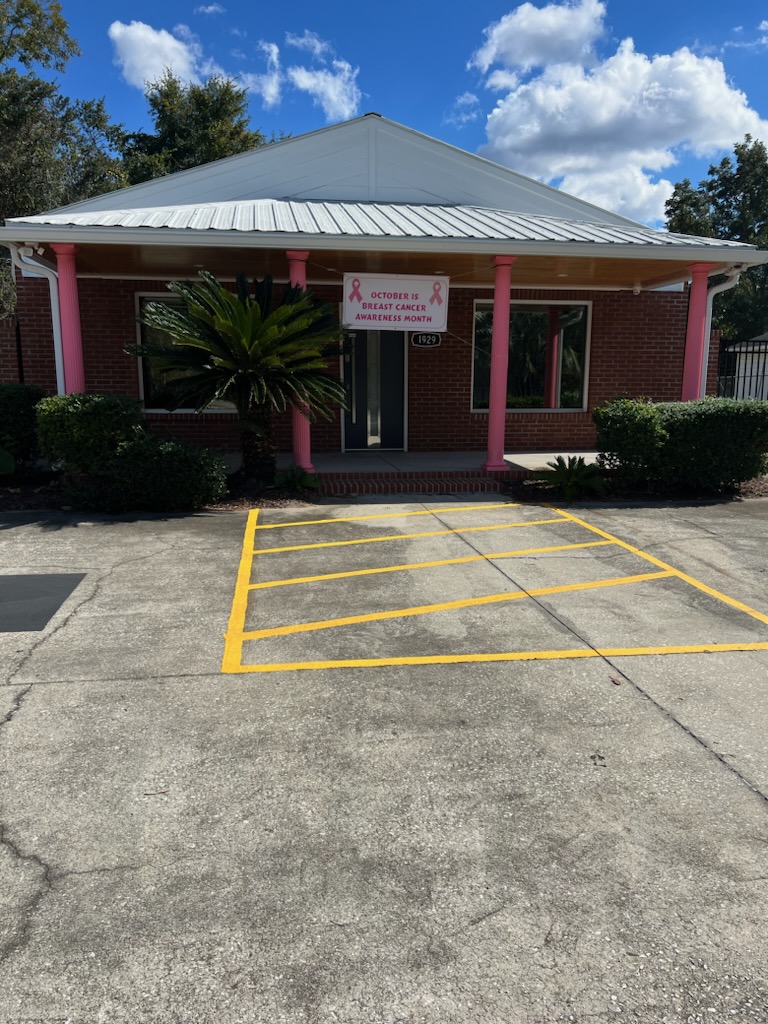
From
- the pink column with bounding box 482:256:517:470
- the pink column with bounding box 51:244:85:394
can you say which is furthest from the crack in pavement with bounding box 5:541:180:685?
the pink column with bounding box 482:256:517:470

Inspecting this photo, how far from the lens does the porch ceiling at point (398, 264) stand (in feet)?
32.0

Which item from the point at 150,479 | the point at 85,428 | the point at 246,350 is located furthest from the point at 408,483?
the point at 85,428

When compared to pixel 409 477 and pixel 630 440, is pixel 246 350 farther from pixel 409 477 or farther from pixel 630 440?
pixel 630 440

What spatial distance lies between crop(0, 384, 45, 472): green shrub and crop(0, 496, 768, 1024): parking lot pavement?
14.8 feet

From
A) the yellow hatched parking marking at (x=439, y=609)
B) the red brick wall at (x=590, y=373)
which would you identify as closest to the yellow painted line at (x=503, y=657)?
the yellow hatched parking marking at (x=439, y=609)

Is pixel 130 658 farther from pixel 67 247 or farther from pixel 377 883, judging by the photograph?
pixel 67 247

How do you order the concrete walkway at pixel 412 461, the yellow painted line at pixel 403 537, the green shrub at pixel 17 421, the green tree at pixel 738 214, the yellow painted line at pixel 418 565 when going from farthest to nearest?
the green tree at pixel 738 214
the concrete walkway at pixel 412 461
the green shrub at pixel 17 421
the yellow painted line at pixel 403 537
the yellow painted line at pixel 418 565

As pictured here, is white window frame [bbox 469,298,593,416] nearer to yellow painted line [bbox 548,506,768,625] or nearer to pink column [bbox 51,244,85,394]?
yellow painted line [bbox 548,506,768,625]

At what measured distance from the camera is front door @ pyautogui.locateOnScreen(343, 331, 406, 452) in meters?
12.8

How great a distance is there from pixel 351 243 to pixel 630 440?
14.0 feet

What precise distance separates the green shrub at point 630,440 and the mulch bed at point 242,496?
13.2 inches

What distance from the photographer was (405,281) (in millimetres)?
10078

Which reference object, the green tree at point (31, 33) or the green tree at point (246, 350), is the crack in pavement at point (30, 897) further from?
the green tree at point (31, 33)

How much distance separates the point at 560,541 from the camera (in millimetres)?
7590
